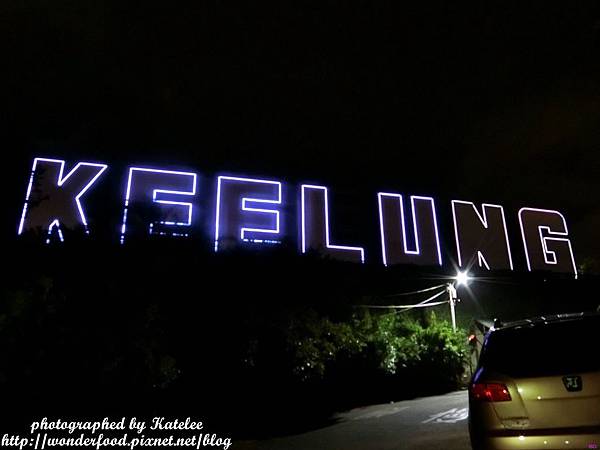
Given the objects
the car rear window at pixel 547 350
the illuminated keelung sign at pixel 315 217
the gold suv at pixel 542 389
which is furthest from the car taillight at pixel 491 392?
the illuminated keelung sign at pixel 315 217

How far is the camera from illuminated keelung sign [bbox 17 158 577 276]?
19.0 m

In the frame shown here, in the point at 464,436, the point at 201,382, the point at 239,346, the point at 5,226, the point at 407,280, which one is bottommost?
the point at 464,436

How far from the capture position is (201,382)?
11.7 metres

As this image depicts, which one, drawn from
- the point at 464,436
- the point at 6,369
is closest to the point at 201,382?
the point at 6,369

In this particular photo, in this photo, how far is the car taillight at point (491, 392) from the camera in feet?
14.1

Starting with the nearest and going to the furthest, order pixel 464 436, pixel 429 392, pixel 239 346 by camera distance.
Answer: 1. pixel 464 436
2. pixel 239 346
3. pixel 429 392

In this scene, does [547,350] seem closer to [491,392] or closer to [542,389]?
[542,389]

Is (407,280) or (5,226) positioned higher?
(407,280)

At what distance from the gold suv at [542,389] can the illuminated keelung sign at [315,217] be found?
11.2 meters

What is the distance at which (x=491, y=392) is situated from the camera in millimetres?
4375

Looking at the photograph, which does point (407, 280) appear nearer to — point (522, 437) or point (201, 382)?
point (201, 382)

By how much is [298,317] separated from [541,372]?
827 centimetres

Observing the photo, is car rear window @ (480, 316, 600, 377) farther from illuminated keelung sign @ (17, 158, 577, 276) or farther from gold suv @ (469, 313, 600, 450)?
illuminated keelung sign @ (17, 158, 577, 276)

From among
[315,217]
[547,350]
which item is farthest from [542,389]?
[315,217]
